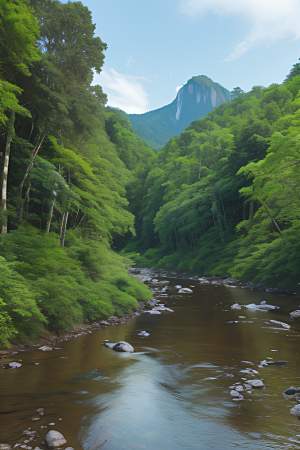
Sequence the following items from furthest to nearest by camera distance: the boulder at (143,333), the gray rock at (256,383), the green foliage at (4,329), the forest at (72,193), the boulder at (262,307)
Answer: the boulder at (262,307) < the boulder at (143,333) < the forest at (72,193) < the green foliage at (4,329) < the gray rock at (256,383)

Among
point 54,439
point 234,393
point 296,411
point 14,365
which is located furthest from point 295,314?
point 54,439

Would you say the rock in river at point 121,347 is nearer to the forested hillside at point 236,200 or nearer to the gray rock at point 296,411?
the gray rock at point 296,411

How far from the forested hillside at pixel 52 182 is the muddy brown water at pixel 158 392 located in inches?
63.4

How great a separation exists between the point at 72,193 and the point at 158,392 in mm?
9202

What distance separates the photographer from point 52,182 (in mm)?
12438

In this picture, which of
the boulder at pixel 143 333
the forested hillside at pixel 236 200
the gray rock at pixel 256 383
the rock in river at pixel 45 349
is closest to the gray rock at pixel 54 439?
the gray rock at pixel 256 383

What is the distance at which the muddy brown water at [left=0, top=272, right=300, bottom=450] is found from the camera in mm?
4168

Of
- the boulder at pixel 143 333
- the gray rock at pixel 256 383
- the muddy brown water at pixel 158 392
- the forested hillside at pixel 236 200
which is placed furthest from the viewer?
the forested hillside at pixel 236 200

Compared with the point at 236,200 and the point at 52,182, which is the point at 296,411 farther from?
the point at 236,200

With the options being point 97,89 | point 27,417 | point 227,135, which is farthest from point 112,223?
point 227,135

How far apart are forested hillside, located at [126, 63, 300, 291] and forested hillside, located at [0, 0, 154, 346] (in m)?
10.1

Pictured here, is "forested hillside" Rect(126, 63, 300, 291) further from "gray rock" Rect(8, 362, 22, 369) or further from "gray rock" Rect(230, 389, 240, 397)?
"gray rock" Rect(8, 362, 22, 369)

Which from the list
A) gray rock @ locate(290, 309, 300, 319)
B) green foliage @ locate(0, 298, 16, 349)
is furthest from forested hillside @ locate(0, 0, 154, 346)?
gray rock @ locate(290, 309, 300, 319)

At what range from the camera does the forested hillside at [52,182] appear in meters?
8.91
